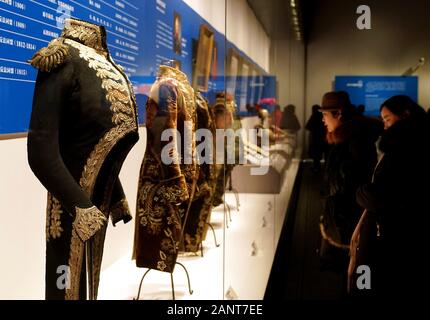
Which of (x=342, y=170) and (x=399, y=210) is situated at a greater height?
(x=342, y=170)

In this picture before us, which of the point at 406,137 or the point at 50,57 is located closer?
the point at 50,57

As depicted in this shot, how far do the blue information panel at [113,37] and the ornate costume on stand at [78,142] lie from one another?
3 cm

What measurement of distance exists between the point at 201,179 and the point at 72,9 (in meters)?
0.78

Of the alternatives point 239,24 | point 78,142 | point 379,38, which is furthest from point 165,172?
point 379,38

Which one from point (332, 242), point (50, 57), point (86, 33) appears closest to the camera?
point (50, 57)

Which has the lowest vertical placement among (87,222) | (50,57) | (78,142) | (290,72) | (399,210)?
(399,210)

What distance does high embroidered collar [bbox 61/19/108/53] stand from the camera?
4.16 feet

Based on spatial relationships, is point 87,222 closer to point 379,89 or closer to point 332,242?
point 379,89

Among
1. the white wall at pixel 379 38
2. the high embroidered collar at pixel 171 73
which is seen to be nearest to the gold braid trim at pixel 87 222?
the high embroidered collar at pixel 171 73

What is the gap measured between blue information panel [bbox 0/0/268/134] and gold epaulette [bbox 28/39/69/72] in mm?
14

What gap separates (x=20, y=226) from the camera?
1.23 metres

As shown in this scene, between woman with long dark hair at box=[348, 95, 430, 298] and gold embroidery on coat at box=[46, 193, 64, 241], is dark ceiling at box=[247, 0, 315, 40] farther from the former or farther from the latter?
gold embroidery on coat at box=[46, 193, 64, 241]

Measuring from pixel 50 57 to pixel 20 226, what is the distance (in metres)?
0.36
